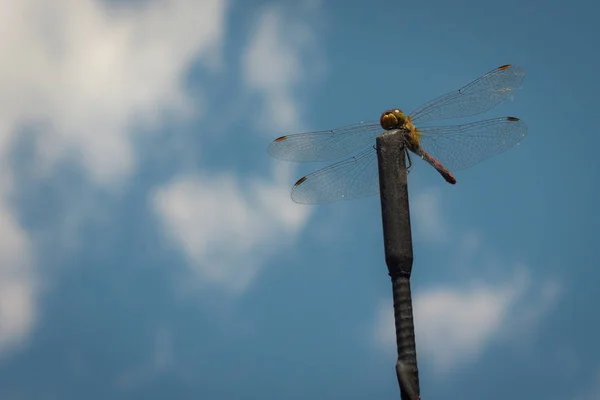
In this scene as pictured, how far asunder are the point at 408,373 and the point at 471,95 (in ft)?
21.5

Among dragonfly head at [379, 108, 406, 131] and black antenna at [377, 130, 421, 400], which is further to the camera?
dragonfly head at [379, 108, 406, 131]

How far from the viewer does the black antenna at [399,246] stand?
961 cm

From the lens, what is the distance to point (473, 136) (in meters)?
13.9

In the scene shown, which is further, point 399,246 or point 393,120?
point 393,120

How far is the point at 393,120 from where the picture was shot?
1195 centimetres

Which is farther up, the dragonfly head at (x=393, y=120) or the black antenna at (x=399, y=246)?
the dragonfly head at (x=393, y=120)

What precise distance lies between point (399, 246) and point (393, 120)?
2654mm

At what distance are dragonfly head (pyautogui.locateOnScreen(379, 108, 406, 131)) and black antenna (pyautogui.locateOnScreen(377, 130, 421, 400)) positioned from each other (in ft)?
2.82

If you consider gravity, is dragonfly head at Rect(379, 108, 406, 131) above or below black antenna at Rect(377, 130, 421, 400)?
above

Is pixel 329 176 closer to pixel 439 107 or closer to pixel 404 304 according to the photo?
pixel 439 107

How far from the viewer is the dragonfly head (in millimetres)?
11953

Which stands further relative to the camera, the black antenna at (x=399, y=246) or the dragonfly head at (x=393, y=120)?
the dragonfly head at (x=393, y=120)

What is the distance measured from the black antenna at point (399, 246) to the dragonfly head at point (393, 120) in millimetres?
861

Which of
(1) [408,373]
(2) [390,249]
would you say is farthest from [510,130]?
(1) [408,373]
